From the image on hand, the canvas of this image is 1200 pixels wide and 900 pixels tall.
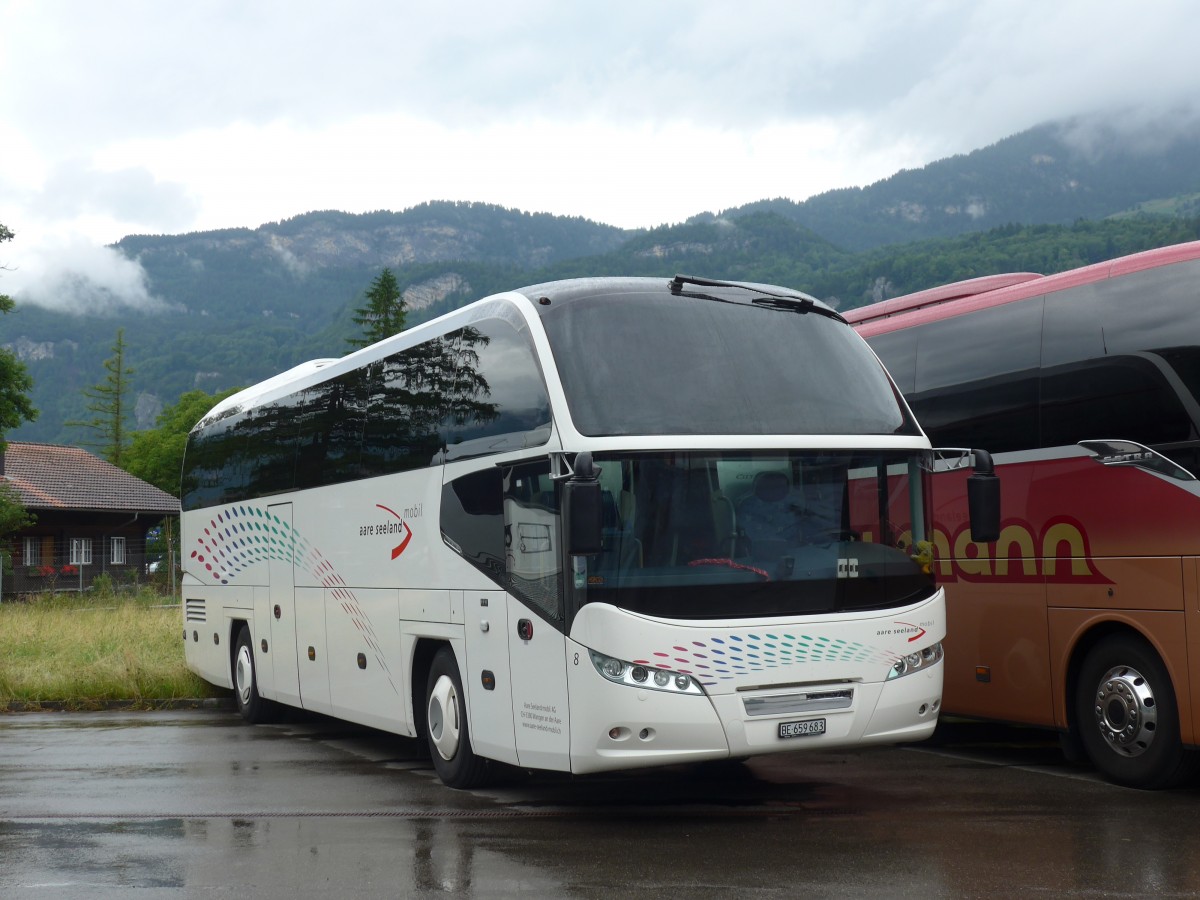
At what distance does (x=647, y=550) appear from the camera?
8352mm

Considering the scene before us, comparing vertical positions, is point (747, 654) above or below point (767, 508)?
below

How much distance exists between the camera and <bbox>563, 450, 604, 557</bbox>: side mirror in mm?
7848

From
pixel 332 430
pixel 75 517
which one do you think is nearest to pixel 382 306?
pixel 75 517

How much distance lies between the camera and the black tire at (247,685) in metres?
15.4

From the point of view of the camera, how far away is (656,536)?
8359 millimetres

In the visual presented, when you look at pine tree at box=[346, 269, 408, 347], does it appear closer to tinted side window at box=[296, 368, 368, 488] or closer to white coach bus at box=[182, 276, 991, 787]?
tinted side window at box=[296, 368, 368, 488]

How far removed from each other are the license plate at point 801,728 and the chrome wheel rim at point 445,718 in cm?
268

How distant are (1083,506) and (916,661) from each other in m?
1.98

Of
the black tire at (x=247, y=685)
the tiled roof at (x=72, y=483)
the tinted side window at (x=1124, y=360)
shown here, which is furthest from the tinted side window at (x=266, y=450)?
the tiled roof at (x=72, y=483)

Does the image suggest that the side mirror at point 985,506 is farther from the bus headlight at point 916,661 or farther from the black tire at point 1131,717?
the black tire at point 1131,717

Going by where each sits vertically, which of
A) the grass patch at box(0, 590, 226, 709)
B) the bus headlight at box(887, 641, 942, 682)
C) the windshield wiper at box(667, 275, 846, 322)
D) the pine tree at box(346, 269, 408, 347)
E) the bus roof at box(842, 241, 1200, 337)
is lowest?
the grass patch at box(0, 590, 226, 709)

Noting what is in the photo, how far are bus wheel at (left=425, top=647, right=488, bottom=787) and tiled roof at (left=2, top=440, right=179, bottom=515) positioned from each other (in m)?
52.0

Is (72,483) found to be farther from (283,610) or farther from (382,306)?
(283,610)

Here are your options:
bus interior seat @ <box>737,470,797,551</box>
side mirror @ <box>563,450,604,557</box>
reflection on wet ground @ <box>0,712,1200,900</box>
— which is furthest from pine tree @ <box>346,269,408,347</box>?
side mirror @ <box>563,450,604,557</box>
